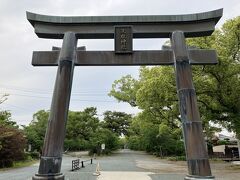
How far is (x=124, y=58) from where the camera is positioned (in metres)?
7.94

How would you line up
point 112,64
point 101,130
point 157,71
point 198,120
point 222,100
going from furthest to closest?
point 101,130 < point 157,71 < point 222,100 < point 112,64 < point 198,120

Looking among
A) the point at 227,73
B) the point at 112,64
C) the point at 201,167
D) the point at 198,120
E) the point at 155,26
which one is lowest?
the point at 201,167

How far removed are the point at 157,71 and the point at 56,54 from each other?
13.6m

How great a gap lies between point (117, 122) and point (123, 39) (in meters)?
44.7

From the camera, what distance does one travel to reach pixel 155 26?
827 cm

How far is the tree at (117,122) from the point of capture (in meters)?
50.8

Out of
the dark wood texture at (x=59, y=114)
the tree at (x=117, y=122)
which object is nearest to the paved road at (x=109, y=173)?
the dark wood texture at (x=59, y=114)

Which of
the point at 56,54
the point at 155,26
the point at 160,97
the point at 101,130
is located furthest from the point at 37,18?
the point at 101,130

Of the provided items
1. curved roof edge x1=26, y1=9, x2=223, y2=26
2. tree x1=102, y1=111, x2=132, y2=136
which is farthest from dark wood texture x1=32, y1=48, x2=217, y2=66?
tree x1=102, y1=111, x2=132, y2=136

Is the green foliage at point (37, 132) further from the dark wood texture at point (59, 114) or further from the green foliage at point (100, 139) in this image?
the dark wood texture at point (59, 114)

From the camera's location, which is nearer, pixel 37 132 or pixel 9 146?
pixel 9 146

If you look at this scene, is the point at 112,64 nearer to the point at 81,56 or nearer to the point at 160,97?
the point at 81,56

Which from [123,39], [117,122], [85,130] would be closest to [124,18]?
[123,39]

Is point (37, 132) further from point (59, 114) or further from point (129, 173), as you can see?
point (59, 114)
